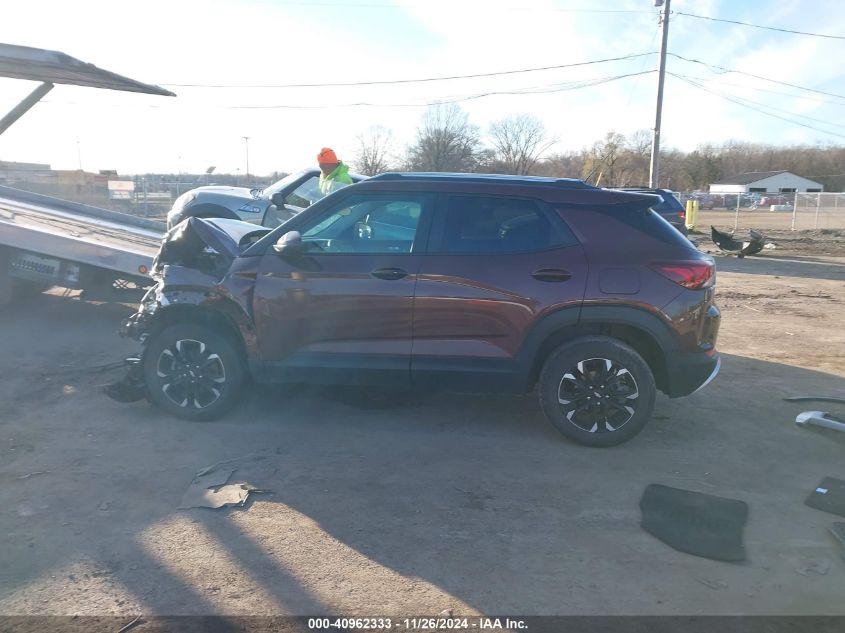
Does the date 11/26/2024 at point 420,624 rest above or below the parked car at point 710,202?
below

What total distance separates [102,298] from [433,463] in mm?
5864

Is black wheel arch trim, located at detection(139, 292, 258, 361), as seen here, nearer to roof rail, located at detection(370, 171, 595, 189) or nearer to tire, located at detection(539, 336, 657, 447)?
roof rail, located at detection(370, 171, 595, 189)

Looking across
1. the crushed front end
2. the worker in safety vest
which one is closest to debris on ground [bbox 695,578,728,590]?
the crushed front end

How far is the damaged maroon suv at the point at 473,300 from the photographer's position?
467 centimetres

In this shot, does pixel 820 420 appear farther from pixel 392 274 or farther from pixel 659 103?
pixel 659 103

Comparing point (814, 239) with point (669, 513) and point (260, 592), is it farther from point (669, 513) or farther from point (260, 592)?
point (260, 592)

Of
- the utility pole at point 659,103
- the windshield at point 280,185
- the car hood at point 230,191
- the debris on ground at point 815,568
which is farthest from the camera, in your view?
the utility pole at point 659,103

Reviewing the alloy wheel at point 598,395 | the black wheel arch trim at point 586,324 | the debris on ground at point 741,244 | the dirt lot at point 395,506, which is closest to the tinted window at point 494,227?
the black wheel arch trim at point 586,324

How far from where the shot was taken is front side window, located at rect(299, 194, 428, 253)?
4.91 metres

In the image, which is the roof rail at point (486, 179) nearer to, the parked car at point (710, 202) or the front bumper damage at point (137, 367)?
the front bumper damage at point (137, 367)

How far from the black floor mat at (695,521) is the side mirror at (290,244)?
291 cm

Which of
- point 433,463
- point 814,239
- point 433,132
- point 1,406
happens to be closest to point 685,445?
point 433,463

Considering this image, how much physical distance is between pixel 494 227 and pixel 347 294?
3.93 ft

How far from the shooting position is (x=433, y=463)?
457 centimetres
